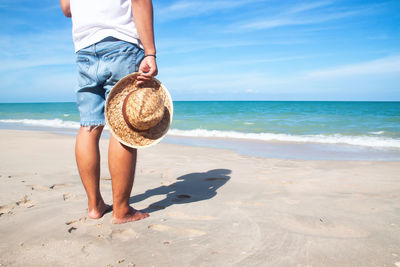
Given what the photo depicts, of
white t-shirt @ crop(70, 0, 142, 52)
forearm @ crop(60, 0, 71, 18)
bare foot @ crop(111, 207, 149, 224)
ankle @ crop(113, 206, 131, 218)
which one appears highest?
forearm @ crop(60, 0, 71, 18)

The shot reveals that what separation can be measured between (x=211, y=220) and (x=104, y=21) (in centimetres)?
158

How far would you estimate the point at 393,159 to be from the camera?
5.19 meters

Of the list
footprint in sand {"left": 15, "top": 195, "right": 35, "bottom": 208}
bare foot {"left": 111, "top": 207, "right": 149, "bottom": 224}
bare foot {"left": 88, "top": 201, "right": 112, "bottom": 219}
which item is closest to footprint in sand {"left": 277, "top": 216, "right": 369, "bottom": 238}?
bare foot {"left": 111, "top": 207, "right": 149, "bottom": 224}

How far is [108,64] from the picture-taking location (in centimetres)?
186

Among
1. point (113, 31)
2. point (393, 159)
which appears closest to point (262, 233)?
point (113, 31)

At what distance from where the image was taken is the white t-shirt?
5.97ft

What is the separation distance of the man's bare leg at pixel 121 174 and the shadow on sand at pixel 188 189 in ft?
1.04

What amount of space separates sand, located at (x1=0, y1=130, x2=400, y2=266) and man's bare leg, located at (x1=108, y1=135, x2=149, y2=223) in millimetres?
86

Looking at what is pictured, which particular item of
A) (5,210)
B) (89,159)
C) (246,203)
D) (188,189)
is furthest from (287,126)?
(5,210)

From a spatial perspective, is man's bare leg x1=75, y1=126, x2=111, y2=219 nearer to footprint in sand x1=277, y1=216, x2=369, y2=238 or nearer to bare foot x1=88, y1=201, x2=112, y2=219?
bare foot x1=88, y1=201, x2=112, y2=219

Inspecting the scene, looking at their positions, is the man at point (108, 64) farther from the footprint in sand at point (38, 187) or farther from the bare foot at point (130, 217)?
the footprint in sand at point (38, 187)

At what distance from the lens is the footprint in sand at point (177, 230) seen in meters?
1.83

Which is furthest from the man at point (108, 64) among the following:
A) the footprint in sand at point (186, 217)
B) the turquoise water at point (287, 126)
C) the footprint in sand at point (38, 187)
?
the turquoise water at point (287, 126)

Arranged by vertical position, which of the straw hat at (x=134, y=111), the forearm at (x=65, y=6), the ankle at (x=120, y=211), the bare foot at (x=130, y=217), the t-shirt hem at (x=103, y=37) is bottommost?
the bare foot at (x=130, y=217)
